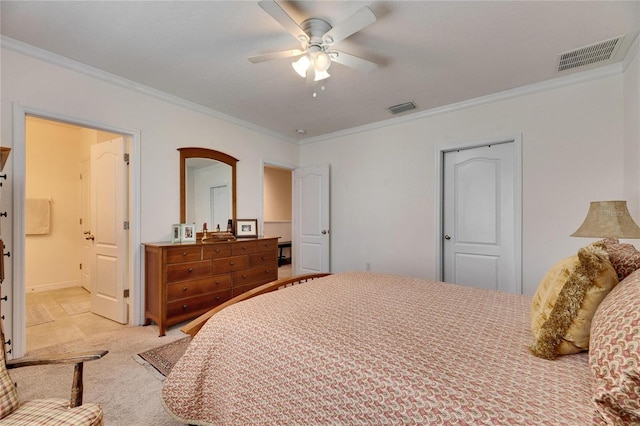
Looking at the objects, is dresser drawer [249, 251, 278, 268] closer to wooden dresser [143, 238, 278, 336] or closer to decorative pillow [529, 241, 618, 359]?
wooden dresser [143, 238, 278, 336]

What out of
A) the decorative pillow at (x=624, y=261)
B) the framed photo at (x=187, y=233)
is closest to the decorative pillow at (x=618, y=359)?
the decorative pillow at (x=624, y=261)

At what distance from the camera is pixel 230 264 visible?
337 cm

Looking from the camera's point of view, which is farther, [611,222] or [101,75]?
[101,75]

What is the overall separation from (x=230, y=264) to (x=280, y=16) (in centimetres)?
258

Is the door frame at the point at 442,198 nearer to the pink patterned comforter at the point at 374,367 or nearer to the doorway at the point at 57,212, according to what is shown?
the pink patterned comforter at the point at 374,367

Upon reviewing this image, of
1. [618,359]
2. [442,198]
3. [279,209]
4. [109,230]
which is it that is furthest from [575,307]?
[279,209]

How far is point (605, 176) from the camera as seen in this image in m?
2.72

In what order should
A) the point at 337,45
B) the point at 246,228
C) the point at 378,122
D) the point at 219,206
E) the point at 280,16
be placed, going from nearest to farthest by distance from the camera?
the point at 280,16, the point at 337,45, the point at 219,206, the point at 246,228, the point at 378,122

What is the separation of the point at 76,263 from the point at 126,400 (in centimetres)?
426

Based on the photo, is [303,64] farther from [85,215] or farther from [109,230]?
[85,215]

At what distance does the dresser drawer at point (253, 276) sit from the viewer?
3.44m

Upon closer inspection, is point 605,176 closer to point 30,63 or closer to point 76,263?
point 30,63

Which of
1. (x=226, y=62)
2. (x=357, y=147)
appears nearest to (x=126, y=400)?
(x=226, y=62)

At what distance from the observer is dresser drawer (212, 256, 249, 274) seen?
10.6 feet
